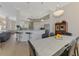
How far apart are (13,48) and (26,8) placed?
93 centimetres

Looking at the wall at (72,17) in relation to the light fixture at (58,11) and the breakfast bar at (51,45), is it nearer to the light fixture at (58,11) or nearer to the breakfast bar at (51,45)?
the light fixture at (58,11)

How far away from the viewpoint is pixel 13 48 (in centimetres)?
254

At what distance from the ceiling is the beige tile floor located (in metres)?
0.54

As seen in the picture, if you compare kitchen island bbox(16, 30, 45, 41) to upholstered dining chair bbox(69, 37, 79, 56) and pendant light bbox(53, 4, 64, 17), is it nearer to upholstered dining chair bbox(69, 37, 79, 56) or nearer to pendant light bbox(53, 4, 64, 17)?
pendant light bbox(53, 4, 64, 17)

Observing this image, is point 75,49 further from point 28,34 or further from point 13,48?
point 13,48

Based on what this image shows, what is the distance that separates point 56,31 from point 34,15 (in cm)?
62

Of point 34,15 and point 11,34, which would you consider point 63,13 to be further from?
point 11,34

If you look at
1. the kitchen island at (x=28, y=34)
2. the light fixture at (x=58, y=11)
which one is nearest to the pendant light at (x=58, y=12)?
the light fixture at (x=58, y=11)

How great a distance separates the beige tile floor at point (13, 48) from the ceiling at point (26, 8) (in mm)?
544

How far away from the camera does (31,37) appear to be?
2615 mm

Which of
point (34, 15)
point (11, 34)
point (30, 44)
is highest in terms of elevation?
point (34, 15)

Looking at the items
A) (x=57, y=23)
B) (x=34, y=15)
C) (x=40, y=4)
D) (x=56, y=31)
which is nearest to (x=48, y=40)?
(x=56, y=31)

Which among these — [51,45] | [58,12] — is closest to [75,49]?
[51,45]

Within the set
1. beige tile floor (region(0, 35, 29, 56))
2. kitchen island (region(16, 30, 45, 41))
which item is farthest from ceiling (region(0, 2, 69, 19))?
beige tile floor (region(0, 35, 29, 56))
